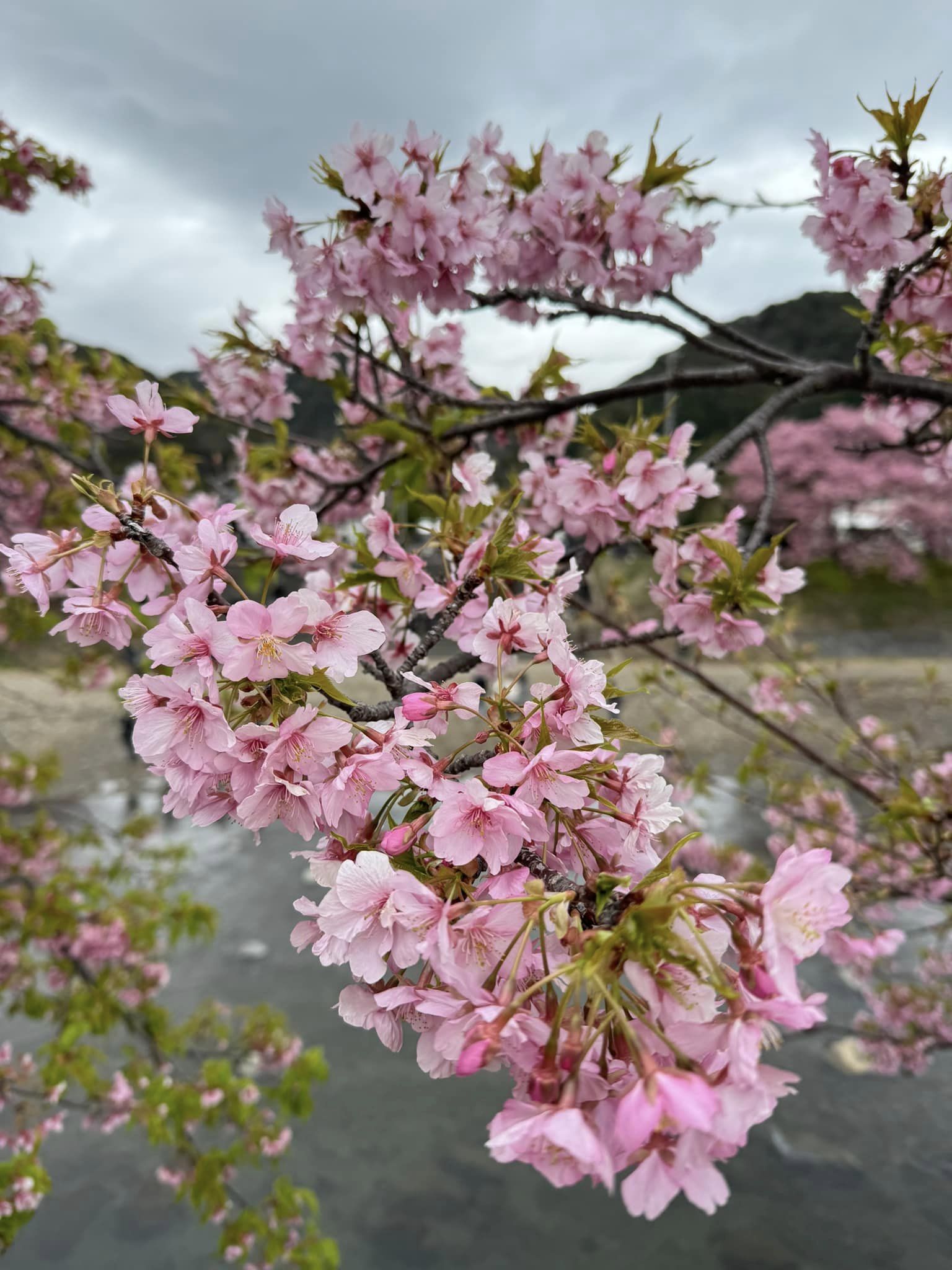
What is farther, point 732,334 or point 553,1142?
point 732,334

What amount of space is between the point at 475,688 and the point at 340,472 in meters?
1.86

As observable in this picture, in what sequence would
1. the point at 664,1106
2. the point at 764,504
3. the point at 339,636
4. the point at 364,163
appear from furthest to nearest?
the point at 764,504 < the point at 364,163 < the point at 339,636 < the point at 664,1106

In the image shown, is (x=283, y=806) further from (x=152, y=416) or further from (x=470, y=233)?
(x=470, y=233)

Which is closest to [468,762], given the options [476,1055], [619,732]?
[619,732]

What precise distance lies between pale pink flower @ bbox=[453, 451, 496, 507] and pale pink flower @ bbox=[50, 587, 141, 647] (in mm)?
494

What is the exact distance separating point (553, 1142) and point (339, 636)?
413 millimetres

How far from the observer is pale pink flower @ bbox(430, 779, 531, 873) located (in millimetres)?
523

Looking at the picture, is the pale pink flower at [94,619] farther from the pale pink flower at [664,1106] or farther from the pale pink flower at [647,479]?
the pale pink flower at [647,479]

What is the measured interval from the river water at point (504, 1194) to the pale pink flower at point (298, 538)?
408cm

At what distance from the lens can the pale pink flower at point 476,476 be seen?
101 centimetres

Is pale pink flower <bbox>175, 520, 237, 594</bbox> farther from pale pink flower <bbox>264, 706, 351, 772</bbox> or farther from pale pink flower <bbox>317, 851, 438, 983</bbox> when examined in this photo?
pale pink flower <bbox>317, 851, 438, 983</bbox>

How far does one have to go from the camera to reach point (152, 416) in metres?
0.73

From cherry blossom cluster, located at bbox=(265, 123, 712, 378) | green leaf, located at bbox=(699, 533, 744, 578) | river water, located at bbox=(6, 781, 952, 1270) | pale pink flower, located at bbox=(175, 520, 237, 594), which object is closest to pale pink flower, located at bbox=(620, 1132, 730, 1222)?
pale pink flower, located at bbox=(175, 520, 237, 594)

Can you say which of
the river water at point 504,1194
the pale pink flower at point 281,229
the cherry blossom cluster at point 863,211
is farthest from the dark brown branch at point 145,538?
the river water at point 504,1194
